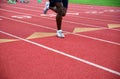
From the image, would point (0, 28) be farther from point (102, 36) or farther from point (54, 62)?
point (54, 62)

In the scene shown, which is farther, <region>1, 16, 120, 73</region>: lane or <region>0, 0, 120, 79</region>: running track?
<region>1, 16, 120, 73</region>: lane

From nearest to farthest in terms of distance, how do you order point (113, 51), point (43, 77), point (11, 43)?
point (43, 77) < point (113, 51) < point (11, 43)

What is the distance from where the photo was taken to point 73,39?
5297 millimetres

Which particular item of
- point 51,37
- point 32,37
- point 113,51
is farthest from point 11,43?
point 113,51

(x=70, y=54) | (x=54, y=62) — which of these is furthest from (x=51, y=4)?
(x=54, y=62)

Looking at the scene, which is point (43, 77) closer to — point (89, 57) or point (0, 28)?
point (89, 57)

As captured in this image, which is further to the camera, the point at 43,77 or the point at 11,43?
the point at 11,43

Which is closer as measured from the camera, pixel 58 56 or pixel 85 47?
pixel 58 56

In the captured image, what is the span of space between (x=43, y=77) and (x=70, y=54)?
120 cm

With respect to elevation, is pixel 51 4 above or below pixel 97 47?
above

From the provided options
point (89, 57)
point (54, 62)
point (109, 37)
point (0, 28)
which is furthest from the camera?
point (0, 28)

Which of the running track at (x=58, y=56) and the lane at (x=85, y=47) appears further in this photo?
the lane at (x=85, y=47)

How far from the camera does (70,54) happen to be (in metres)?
4.05

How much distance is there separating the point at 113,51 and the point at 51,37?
5.56ft
